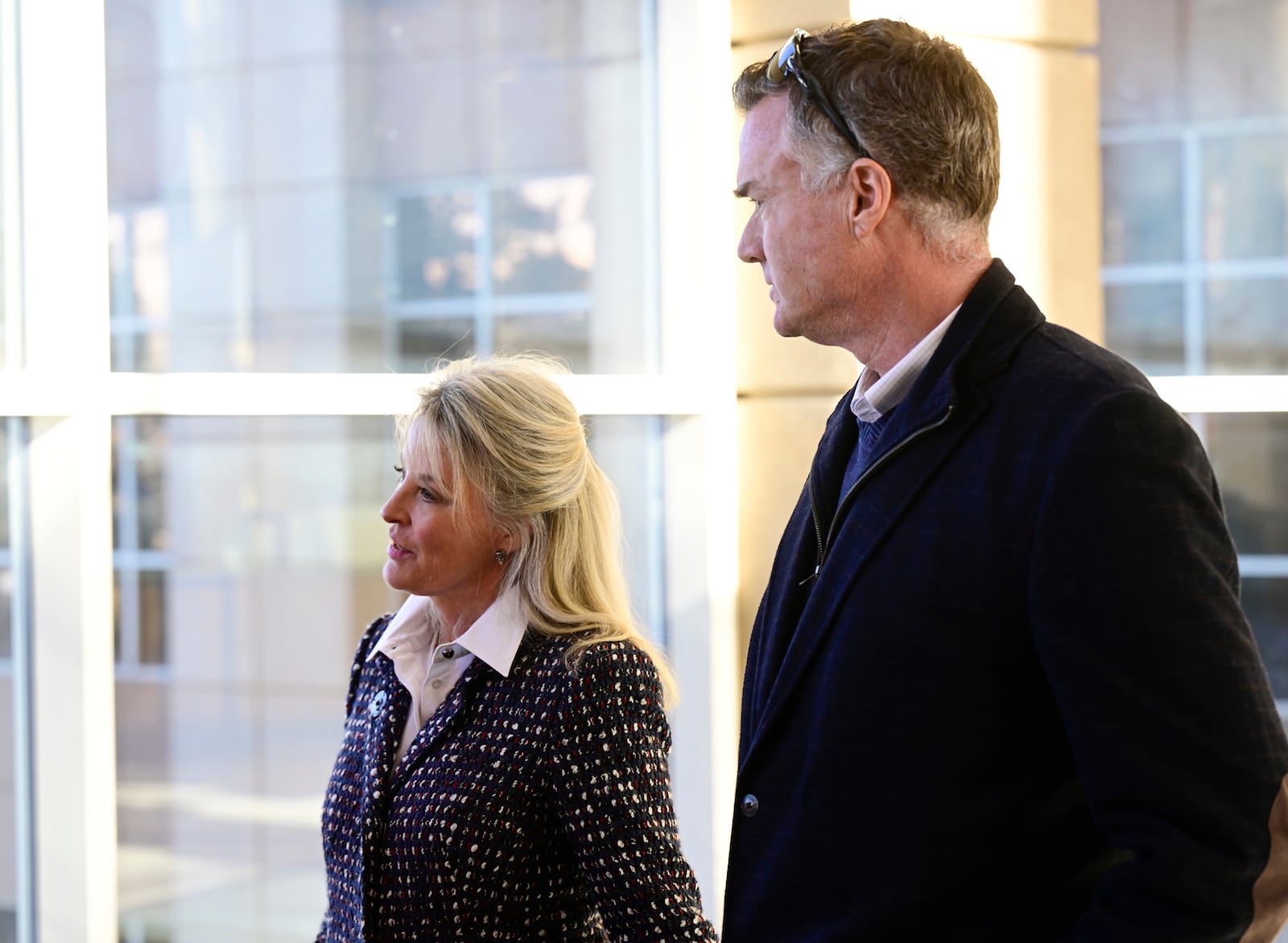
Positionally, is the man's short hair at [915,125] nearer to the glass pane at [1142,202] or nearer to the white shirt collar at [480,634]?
the white shirt collar at [480,634]

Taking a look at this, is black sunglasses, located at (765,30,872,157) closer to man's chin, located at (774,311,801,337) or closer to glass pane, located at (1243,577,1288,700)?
man's chin, located at (774,311,801,337)

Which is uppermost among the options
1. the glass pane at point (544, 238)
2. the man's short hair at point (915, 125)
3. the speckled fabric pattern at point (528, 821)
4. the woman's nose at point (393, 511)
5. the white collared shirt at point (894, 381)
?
the glass pane at point (544, 238)

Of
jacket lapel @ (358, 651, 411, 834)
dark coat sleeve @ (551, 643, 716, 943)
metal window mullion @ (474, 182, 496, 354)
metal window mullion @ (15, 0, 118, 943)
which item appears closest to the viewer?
dark coat sleeve @ (551, 643, 716, 943)

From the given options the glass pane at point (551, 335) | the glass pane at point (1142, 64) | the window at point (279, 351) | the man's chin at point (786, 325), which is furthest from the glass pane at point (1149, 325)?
the man's chin at point (786, 325)

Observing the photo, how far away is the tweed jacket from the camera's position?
1.05 m

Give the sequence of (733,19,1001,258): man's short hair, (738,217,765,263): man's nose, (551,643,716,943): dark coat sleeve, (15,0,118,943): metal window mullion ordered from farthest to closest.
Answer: (15,0,118,943): metal window mullion < (551,643,716,943): dark coat sleeve < (738,217,765,263): man's nose < (733,19,1001,258): man's short hair

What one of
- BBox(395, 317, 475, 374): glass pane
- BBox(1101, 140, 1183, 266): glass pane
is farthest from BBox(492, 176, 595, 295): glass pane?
BBox(1101, 140, 1183, 266): glass pane

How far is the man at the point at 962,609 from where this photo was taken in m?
1.05

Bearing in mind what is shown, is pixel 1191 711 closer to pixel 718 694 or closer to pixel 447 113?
A: pixel 718 694

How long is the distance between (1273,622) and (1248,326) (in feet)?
2.27

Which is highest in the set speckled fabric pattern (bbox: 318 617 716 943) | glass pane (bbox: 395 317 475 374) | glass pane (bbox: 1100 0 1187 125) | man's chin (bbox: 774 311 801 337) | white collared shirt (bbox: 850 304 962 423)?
glass pane (bbox: 1100 0 1187 125)

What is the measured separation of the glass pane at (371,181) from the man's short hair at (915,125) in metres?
1.48

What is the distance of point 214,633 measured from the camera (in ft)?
8.23

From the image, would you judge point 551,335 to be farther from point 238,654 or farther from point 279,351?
→ point 238,654
